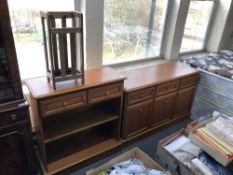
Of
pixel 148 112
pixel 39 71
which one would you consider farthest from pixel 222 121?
pixel 39 71

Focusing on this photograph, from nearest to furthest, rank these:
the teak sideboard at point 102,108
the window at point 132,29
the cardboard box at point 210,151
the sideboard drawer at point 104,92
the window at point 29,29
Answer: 1. the cardboard box at point 210,151
2. the teak sideboard at point 102,108
3. the sideboard drawer at point 104,92
4. the window at point 29,29
5. the window at point 132,29

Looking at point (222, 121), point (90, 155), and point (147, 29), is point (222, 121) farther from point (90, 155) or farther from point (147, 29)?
point (147, 29)

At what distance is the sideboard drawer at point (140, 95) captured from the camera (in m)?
1.95

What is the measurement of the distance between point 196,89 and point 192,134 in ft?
3.53

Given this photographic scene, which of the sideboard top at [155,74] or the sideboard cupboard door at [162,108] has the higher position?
the sideboard top at [155,74]

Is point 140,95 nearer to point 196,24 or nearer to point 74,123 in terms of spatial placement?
point 74,123

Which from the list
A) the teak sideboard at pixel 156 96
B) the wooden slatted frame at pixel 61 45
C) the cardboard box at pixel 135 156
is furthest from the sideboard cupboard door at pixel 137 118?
the wooden slatted frame at pixel 61 45

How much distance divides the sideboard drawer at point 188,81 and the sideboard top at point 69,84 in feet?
2.95

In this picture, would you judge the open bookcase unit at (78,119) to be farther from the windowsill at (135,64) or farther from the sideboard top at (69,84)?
the windowsill at (135,64)

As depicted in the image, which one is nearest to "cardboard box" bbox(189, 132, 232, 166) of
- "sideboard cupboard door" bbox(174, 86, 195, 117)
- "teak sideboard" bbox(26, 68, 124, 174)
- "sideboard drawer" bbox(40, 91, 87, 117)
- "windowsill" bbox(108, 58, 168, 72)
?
"teak sideboard" bbox(26, 68, 124, 174)

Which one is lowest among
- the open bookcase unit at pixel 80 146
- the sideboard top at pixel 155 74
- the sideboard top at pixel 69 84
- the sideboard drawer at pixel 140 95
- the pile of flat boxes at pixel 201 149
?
the open bookcase unit at pixel 80 146

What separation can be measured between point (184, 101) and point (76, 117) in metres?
1.36

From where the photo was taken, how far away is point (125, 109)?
197 centimetres

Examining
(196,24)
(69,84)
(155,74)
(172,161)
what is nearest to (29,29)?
(69,84)
